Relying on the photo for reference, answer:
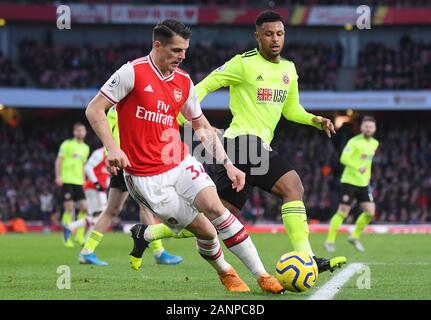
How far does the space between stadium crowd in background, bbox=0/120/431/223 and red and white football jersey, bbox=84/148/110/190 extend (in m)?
12.7

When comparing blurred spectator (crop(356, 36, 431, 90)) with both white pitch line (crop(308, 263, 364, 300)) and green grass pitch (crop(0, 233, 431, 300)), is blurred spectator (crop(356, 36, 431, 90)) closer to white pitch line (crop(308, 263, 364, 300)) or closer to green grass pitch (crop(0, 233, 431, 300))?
green grass pitch (crop(0, 233, 431, 300))

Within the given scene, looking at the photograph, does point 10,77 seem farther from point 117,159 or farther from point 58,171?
point 117,159

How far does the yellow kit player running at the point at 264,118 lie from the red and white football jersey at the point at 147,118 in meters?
1.07

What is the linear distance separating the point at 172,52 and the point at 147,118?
0.58 metres

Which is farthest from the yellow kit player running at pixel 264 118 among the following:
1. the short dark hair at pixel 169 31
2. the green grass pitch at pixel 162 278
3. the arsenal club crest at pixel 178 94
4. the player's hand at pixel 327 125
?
the short dark hair at pixel 169 31

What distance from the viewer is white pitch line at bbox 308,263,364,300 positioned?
7.13 metres

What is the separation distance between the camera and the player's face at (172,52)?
24.0ft

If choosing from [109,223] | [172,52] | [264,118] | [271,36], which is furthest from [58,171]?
[172,52]

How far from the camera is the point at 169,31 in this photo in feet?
24.0

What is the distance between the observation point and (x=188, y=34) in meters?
7.38

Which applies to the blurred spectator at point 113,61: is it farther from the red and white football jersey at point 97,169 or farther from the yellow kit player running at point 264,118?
the yellow kit player running at point 264,118

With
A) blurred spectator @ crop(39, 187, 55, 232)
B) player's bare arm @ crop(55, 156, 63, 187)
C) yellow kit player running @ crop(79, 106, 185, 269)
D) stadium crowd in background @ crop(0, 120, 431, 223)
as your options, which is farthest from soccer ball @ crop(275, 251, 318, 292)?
blurred spectator @ crop(39, 187, 55, 232)

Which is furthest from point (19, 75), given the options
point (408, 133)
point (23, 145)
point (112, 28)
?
point (408, 133)
